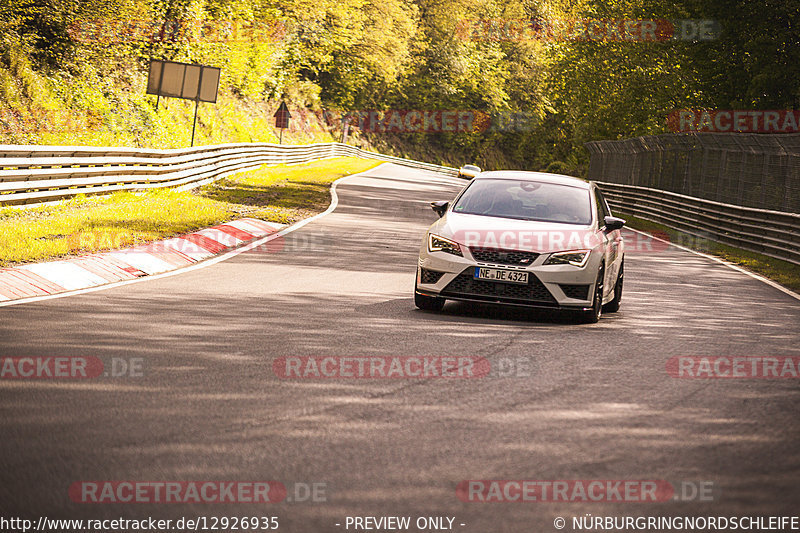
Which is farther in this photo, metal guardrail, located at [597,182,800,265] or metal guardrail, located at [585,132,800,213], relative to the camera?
metal guardrail, located at [585,132,800,213]

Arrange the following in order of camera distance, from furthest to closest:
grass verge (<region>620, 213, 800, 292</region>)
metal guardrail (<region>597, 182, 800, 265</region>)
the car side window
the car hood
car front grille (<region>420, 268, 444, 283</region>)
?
metal guardrail (<region>597, 182, 800, 265</region>)
grass verge (<region>620, 213, 800, 292</region>)
the car side window
car front grille (<region>420, 268, 444, 283</region>)
the car hood

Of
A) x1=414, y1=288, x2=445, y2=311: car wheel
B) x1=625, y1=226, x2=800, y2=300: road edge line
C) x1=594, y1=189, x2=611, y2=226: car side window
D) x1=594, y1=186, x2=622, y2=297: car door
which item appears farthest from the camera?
x1=625, y1=226, x2=800, y2=300: road edge line

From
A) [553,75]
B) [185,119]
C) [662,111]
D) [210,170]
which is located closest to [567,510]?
→ [210,170]

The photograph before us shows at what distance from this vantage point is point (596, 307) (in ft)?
34.7

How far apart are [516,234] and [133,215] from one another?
29.8 ft

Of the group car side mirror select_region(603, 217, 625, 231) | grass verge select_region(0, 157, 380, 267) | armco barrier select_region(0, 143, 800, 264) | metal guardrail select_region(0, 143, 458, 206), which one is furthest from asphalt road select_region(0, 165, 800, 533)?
armco barrier select_region(0, 143, 800, 264)

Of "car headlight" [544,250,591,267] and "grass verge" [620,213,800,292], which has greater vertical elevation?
"car headlight" [544,250,591,267]

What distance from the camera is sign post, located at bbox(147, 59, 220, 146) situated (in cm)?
3394

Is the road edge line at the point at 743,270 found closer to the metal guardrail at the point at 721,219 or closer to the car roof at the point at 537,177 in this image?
the metal guardrail at the point at 721,219

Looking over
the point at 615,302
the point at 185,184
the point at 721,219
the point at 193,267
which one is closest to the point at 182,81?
the point at 185,184

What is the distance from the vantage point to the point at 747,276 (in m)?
17.7

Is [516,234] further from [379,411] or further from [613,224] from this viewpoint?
[379,411]

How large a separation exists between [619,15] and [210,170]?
Result: 30.5 meters

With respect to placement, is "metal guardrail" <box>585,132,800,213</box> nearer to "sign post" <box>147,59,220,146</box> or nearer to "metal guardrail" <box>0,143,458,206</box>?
"metal guardrail" <box>0,143,458,206</box>
